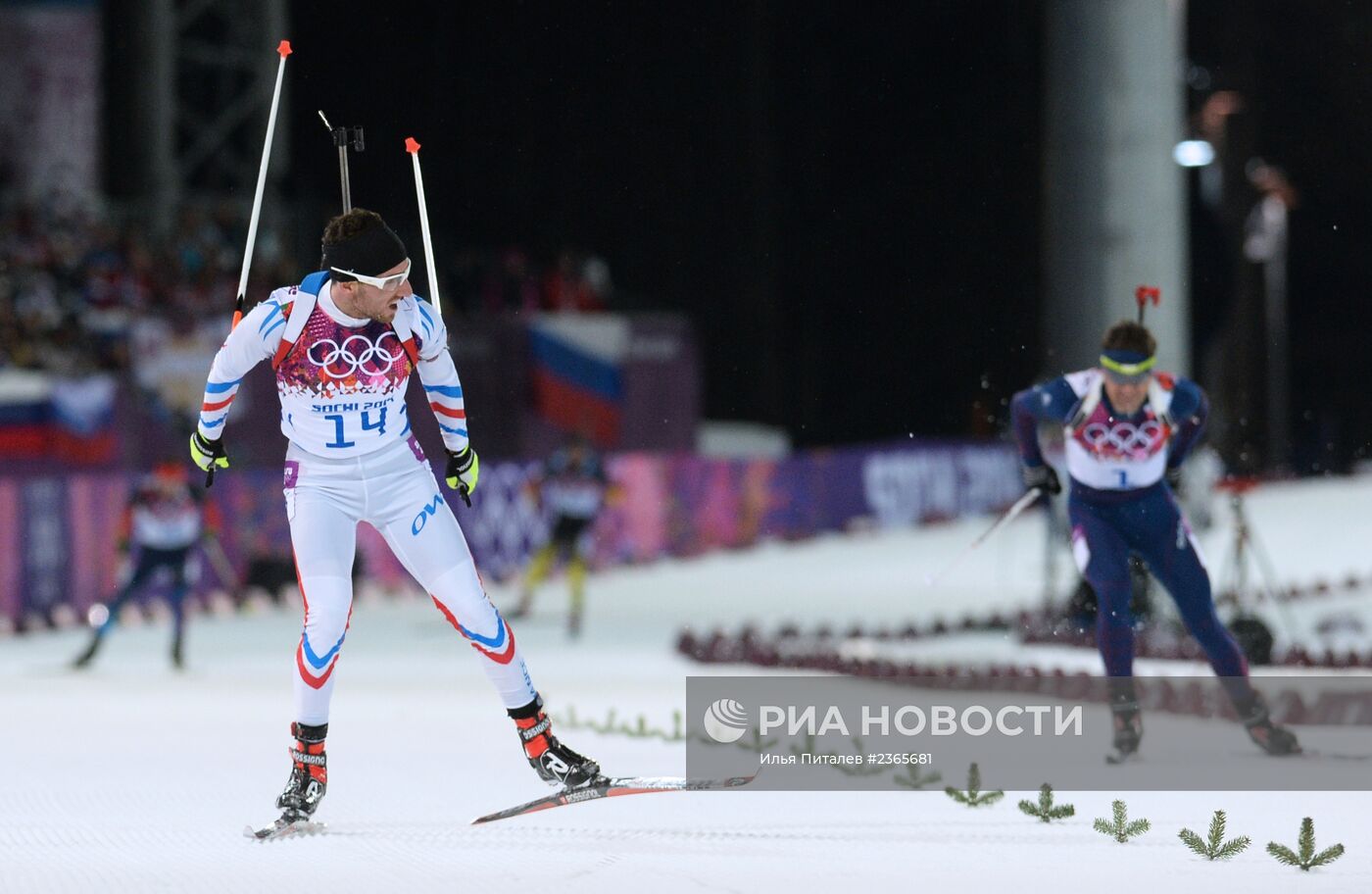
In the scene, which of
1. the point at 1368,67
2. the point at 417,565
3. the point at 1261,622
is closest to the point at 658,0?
the point at 1368,67

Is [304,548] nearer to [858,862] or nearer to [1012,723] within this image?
[858,862]

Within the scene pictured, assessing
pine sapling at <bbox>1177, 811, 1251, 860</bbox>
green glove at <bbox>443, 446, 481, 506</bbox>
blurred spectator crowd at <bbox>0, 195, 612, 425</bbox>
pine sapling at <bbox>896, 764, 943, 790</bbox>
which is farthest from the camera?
blurred spectator crowd at <bbox>0, 195, 612, 425</bbox>

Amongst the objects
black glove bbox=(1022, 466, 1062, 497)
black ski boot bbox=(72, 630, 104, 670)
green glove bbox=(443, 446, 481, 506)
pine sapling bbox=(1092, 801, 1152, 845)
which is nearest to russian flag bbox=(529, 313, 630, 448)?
black ski boot bbox=(72, 630, 104, 670)

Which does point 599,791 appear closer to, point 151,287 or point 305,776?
point 305,776

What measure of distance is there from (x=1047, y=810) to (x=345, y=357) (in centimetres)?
261

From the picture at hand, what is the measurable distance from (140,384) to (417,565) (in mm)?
13273

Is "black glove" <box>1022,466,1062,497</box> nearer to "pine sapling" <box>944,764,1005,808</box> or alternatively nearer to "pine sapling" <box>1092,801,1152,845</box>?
"pine sapling" <box>944,764,1005,808</box>

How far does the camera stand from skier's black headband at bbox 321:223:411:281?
19.0ft

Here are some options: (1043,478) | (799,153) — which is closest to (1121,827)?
(1043,478)

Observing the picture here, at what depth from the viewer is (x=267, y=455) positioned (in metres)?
19.3

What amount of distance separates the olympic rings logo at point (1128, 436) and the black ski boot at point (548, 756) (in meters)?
2.72

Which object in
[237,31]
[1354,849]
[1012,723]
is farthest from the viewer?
[237,31]

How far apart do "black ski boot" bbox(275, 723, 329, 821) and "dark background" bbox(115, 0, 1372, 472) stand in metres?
18.5

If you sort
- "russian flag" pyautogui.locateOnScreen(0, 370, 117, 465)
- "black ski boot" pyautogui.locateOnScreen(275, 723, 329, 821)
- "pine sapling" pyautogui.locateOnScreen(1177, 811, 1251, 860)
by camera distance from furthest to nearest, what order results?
"russian flag" pyautogui.locateOnScreen(0, 370, 117, 465) < "black ski boot" pyautogui.locateOnScreen(275, 723, 329, 821) < "pine sapling" pyautogui.locateOnScreen(1177, 811, 1251, 860)
